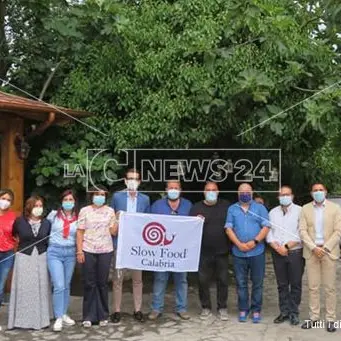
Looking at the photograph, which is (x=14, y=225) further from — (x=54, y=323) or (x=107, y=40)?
(x=107, y=40)

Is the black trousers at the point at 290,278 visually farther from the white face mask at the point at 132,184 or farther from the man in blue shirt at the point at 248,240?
the white face mask at the point at 132,184

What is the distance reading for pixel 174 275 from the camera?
655 cm

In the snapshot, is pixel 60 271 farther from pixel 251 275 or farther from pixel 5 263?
pixel 251 275

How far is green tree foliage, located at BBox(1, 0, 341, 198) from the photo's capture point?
7125mm

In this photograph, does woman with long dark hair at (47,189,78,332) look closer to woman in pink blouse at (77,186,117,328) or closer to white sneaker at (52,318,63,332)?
white sneaker at (52,318,63,332)

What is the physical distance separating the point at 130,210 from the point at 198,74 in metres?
2.22

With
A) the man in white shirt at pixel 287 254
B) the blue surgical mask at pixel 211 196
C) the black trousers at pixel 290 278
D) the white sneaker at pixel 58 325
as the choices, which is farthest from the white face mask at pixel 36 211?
the black trousers at pixel 290 278

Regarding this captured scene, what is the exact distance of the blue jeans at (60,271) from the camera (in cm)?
607

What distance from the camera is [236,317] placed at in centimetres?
659

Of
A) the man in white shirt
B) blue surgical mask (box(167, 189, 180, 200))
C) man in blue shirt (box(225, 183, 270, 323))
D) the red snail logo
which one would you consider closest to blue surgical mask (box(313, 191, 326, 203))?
the man in white shirt

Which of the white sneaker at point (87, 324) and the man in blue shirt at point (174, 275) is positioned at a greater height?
the man in blue shirt at point (174, 275)

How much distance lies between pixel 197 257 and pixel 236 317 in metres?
0.94

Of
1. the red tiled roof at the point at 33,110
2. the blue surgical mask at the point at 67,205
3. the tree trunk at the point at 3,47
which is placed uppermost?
the tree trunk at the point at 3,47

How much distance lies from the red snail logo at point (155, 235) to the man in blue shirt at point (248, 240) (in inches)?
30.4
